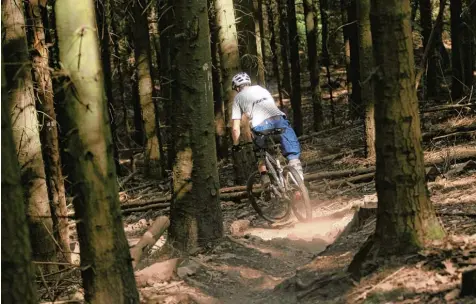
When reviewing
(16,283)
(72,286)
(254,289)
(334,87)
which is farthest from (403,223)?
(334,87)

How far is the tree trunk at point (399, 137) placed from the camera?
5289 millimetres

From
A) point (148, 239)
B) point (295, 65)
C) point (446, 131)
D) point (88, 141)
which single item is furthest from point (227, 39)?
point (295, 65)

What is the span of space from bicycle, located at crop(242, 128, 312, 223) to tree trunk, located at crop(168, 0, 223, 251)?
180 centimetres

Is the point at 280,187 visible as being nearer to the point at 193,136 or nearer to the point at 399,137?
the point at 193,136

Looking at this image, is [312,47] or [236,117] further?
[312,47]

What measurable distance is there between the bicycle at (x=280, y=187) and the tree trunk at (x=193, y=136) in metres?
1.80

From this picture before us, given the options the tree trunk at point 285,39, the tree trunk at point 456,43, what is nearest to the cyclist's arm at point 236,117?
the tree trunk at point 456,43

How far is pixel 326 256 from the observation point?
6.93 m

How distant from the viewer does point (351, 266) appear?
18.8 ft

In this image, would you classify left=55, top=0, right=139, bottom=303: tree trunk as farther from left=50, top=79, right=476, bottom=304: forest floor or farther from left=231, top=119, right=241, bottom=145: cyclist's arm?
left=231, top=119, right=241, bottom=145: cyclist's arm

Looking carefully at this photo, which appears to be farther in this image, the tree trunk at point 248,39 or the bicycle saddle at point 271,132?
the tree trunk at point 248,39

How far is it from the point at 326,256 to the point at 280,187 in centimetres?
325

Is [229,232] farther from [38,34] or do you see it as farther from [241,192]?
[38,34]

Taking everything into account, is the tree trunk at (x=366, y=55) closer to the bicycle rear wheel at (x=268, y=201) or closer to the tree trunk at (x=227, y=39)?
the tree trunk at (x=227, y=39)
